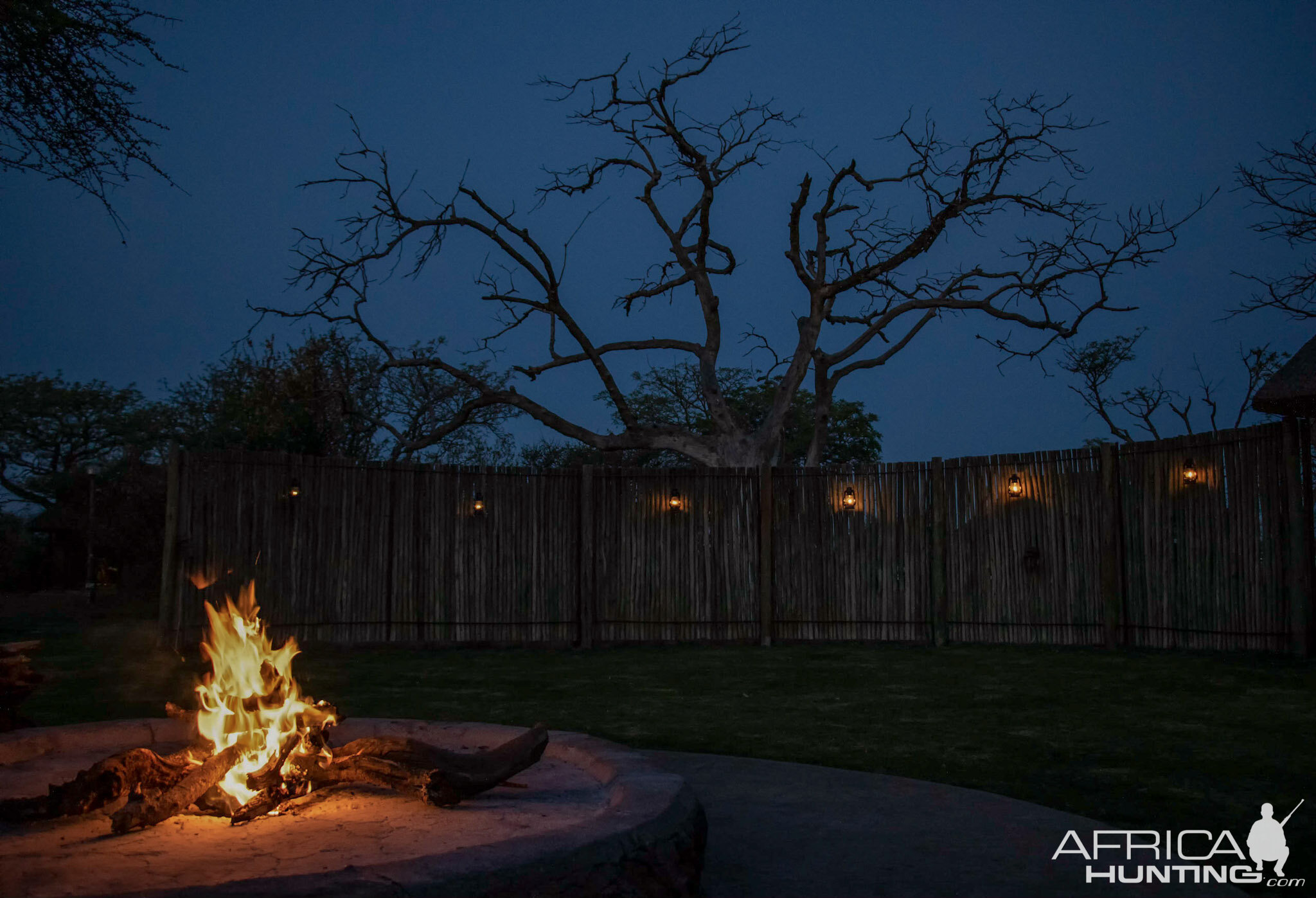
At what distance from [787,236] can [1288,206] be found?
242 inches

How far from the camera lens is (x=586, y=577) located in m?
10.5

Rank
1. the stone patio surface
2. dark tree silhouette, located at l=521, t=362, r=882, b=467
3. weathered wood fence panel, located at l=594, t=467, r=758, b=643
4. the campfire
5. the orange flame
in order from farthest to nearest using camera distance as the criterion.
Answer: dark tree silhouette, located at l=521, t=362, r=882, b=467 < weathered wood fence panel, located at l=594, t=467, r=758, b=643 < the orange flame < the campfire < the stone patio surface

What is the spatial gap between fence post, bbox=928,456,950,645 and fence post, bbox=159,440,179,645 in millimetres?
7369

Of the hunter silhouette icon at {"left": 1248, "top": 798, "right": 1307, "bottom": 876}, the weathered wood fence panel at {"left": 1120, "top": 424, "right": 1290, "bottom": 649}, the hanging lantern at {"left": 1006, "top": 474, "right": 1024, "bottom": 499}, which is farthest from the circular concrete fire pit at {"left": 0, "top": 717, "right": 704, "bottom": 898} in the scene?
the hanging lantern at {"left": 1006, "top": 474, "right": 1024, "bottom": 499}

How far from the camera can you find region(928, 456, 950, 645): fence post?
9.91m

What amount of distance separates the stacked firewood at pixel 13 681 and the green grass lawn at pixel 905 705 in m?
1.92

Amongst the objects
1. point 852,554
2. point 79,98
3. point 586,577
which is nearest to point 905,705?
point 852,554

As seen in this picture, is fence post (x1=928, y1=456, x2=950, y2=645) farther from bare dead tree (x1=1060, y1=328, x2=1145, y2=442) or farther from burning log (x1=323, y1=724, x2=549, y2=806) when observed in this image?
bare dead tree (x1=1060, y1=328, x2=1145, y2=442)

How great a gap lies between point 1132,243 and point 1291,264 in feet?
9.64

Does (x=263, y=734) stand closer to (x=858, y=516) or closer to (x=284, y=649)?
(x=284, y=649)

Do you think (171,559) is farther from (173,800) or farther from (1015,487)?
(1015,487)

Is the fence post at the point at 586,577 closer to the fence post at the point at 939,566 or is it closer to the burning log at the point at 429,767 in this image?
the fence post at the point at 939,566

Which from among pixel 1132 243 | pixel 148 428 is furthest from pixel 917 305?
pixel 148 428

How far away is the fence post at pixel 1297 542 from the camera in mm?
7617
